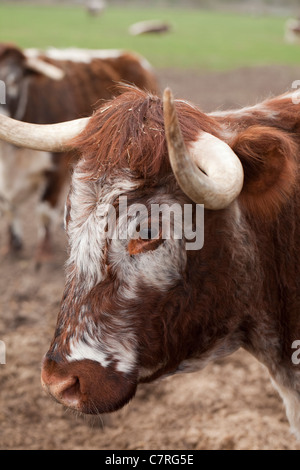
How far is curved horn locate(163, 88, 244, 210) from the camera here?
200 centimetres

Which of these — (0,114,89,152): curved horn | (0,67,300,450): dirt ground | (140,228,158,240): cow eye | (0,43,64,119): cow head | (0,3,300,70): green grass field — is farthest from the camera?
(0,3,300,70): green grass field

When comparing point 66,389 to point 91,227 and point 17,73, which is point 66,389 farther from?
point 17,73

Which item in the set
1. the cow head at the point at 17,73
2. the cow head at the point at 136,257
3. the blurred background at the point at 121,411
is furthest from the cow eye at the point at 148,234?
the cow head at the point at 17,73

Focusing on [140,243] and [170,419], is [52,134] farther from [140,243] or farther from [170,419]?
[170,419]

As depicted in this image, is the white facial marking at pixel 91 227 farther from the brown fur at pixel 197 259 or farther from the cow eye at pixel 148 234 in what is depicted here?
the cow eye at pixel 148 234

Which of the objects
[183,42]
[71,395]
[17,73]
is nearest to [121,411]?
[71,395]

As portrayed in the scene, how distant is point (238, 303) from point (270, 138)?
706mm

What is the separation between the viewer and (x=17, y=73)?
21.1 ft

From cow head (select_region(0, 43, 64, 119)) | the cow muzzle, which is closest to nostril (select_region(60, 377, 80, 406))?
the cow muzzle

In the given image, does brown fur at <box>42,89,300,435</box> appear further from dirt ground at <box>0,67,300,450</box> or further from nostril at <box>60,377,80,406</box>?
dirt ground at <box>0,67,300,450</box>

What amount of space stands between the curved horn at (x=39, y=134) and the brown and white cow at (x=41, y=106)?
3.56m

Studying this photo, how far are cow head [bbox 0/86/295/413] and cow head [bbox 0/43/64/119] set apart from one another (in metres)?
4.13

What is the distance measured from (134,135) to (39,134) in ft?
1.63
